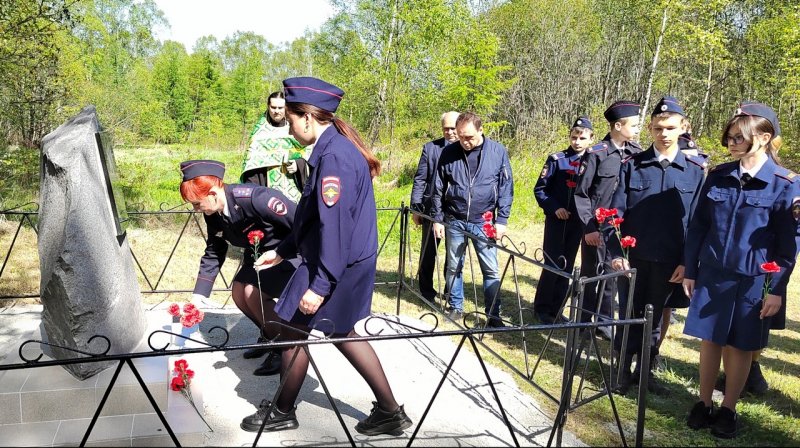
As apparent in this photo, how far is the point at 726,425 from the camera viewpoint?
10.6 feet

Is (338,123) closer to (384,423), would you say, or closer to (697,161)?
(384,423)

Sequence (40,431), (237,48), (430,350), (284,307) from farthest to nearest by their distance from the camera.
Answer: (237,48)
(430,350)
(40,431)
(284,307)

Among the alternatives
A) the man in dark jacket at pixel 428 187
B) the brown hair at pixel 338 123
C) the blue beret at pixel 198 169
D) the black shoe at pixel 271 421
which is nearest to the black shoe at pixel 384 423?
the black shoe at pixel 271 421

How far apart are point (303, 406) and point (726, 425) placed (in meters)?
2.26

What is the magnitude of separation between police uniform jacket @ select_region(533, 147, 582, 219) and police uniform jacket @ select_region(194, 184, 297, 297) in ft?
9.02

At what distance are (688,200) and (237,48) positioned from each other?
5778cm

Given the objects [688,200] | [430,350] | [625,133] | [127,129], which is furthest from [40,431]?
[127,129]

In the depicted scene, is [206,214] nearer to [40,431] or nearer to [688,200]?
[40,431]

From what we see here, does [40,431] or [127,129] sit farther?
[127,129]

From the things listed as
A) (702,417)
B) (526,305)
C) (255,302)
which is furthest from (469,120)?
(702,417)

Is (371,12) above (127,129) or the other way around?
above

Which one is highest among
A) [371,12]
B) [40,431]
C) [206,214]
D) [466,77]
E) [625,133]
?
[371,12]

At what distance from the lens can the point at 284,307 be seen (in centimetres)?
274

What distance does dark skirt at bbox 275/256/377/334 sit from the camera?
274cm
